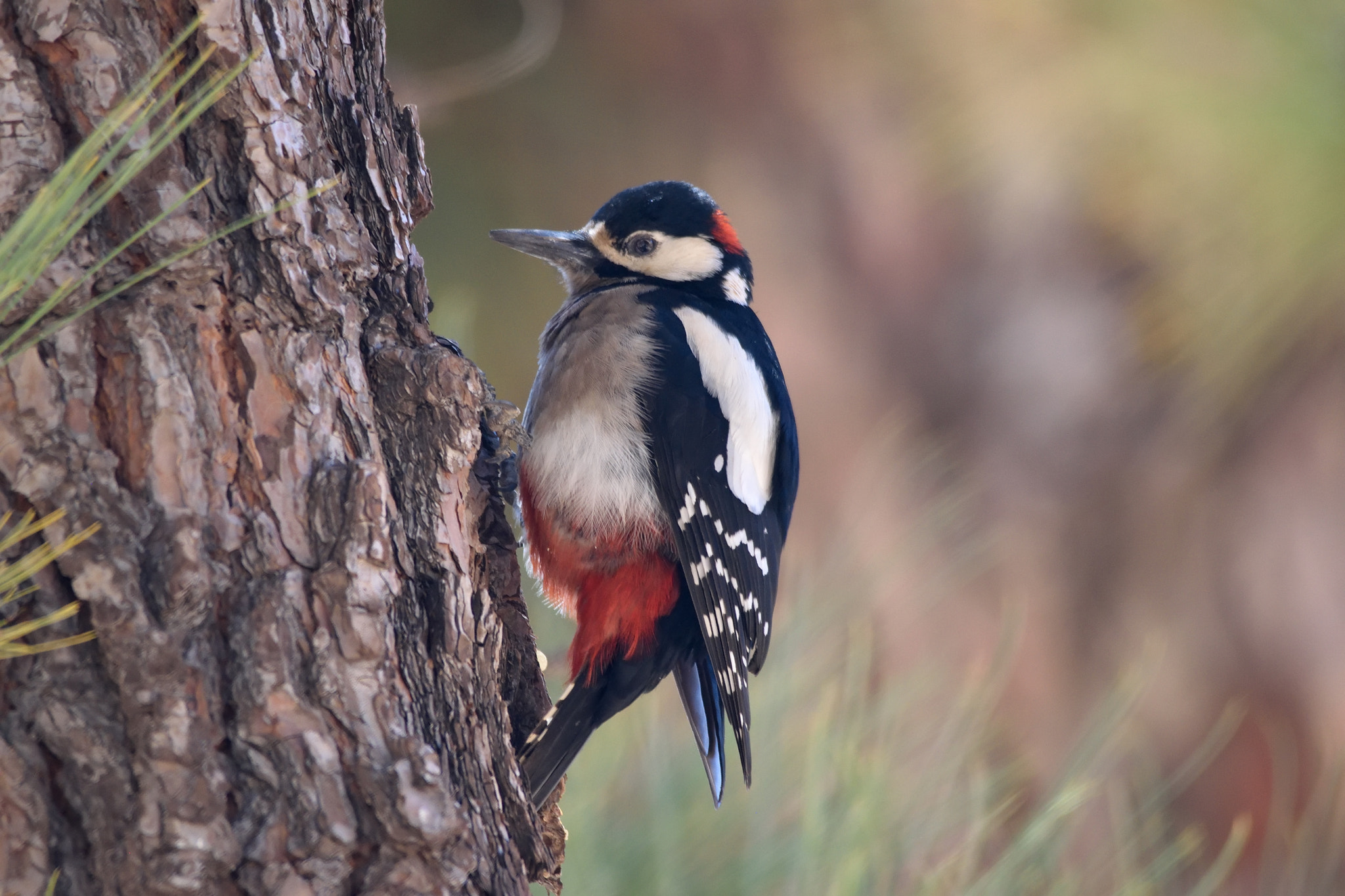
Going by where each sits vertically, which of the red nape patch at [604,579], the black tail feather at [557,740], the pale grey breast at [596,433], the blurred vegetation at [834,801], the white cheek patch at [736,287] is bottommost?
the blurred vegetation at [834,801]

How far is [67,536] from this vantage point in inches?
38.4

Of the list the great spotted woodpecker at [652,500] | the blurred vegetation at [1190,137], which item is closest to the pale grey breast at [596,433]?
the great spotted woodpecker at [652,500]

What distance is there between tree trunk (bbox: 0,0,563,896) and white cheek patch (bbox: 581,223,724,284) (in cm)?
107

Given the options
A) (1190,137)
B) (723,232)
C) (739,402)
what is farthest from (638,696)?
(1190,137)

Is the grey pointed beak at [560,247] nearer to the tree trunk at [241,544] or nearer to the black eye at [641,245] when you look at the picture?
the black eye at [641,245]

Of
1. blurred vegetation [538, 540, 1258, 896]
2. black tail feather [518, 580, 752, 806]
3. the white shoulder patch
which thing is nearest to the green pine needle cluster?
black tail feather [518, 580, 752, 806]

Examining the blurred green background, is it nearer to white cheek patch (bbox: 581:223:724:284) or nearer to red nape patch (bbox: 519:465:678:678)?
red nape patch (bbox: 519:465:678:678)

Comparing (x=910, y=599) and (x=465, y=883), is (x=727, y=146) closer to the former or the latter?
(x=910, y=599)

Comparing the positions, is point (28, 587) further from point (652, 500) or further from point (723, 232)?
point (723, 232)

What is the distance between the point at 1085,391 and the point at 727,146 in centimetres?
159

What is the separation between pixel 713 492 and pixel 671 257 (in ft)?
1.94

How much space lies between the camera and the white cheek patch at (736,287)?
8.14 feet

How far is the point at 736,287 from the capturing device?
2.50 metres

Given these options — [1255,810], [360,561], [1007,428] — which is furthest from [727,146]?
[360,561]
